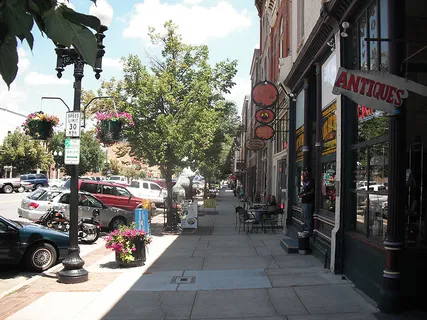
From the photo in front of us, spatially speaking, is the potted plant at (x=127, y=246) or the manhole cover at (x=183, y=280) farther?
the potted plant at (x=127, y=246)

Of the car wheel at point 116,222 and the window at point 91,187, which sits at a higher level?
the window at point 91,187

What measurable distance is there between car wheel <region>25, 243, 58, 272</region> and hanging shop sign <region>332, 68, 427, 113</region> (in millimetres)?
7182

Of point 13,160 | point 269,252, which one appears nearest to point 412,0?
point 269,252

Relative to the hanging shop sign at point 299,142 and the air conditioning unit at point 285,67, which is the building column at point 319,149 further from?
the air conditioning unit at point 285,67

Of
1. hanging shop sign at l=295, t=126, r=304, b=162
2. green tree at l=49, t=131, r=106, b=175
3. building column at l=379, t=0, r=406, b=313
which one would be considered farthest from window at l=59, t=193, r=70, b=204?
green tree at l=49, t=131, r=106, b=175

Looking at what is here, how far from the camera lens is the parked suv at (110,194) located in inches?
711

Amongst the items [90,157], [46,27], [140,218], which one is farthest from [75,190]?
[90,157]

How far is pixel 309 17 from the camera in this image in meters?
12.0

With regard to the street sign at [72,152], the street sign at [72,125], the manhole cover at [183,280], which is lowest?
the manhole cover at [183,280]

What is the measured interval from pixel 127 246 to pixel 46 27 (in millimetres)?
7502

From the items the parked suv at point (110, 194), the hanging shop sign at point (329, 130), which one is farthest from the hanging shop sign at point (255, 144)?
the hanging shop sign at point (329, 130)

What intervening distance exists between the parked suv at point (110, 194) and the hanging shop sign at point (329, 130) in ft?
36.5

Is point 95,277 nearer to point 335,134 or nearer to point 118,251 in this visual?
point 118,251

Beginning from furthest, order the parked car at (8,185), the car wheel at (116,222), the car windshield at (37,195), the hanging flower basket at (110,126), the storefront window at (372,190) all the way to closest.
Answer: the parked car at (8,185) → the car wheel at (116,222) → the car windshield at (37,195) → the hanging flower basket at (110,126) → the storefront window at (372,190)
